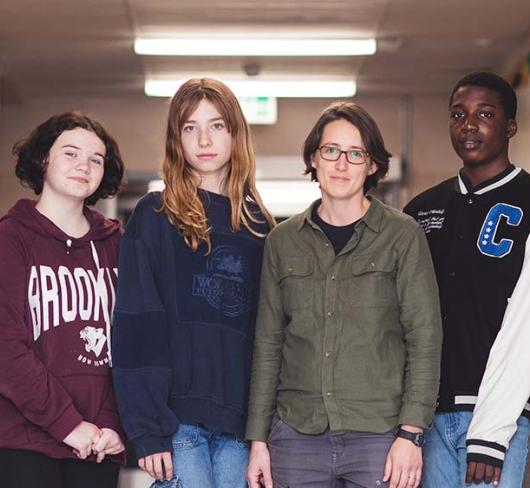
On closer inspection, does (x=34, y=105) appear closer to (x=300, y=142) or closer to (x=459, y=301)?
(x=300, y=142)

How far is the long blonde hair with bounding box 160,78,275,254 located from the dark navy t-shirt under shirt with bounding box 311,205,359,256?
183 millimetres

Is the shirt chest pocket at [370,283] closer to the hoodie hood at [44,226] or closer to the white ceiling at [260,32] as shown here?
the hoodie hood at [44,226]

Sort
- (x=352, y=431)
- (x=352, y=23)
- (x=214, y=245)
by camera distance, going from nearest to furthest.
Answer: (x=352, y=431)
(x=214, y=245)
(x=352, y=23)

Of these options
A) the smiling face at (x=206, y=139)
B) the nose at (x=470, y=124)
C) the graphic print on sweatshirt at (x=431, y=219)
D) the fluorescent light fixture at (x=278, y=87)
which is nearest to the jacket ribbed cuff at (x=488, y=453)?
the graphic print on sweatshirt at (x=431, y=219)

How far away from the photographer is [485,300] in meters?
2.64

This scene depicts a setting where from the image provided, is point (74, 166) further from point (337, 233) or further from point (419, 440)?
point (419, 440)

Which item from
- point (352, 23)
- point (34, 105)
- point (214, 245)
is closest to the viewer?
point (214, 245)

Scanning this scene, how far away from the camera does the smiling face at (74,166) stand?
267 centimetres

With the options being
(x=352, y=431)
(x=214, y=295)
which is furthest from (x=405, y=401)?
(x=214, y=295)

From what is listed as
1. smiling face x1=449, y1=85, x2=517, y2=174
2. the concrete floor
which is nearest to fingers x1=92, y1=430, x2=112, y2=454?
smiling face x1=449, y1=85, x2=517, y2=174

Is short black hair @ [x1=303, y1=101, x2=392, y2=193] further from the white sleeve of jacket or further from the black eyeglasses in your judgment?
the white sleeve of jacket

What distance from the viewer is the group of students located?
2.46m

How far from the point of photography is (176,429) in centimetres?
245

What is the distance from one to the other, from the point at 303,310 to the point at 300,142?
5.32 meters
